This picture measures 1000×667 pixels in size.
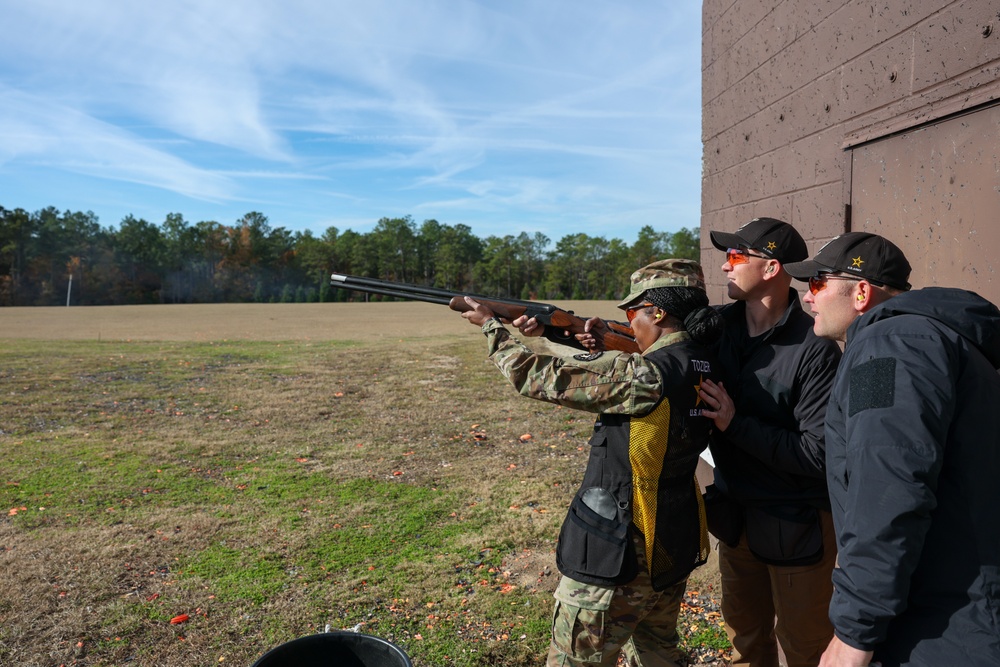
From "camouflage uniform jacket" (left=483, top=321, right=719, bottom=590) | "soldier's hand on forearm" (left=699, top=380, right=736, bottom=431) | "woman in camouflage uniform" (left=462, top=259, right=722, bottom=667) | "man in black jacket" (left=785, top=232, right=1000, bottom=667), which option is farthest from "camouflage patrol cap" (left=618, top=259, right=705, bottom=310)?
"man in black jacket" (left=785, top=232, right=1000, bottom=667)

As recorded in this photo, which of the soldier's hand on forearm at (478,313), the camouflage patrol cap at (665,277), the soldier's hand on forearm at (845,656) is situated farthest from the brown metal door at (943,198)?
the soldier's hand on forearm at (478,313)

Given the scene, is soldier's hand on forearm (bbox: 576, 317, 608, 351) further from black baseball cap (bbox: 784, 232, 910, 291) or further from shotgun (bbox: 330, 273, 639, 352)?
black baseball cap (bbox: 784, 232, 910, 291)

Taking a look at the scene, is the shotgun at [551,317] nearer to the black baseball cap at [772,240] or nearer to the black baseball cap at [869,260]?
the black baseball cap at [772,240]

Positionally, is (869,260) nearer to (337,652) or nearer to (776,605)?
(776,605)

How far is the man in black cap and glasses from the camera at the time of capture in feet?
8.90

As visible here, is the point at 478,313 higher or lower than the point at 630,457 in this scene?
higher

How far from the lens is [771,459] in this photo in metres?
2.68

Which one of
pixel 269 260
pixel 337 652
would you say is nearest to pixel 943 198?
pixel 337 652

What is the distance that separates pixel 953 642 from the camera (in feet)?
5.11

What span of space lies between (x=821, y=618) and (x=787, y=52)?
3.33 m

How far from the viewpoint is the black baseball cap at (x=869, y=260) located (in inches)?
81.7

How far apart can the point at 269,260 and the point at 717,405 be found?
4231 inches

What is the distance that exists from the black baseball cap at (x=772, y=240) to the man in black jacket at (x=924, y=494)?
1290 millimetres

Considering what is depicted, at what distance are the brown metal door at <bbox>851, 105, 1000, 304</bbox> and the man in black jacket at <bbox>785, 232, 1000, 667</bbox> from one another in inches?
47.4
